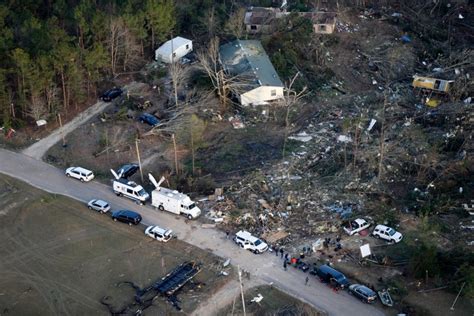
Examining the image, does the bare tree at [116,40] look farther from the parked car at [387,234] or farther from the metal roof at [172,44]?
the parked car at [387,234]

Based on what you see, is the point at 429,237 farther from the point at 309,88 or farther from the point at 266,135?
the point at 309,88

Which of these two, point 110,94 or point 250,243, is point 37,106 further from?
point 250,243

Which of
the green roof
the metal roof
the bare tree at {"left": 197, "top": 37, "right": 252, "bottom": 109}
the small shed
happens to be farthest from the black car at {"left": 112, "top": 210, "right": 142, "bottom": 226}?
the metal roof

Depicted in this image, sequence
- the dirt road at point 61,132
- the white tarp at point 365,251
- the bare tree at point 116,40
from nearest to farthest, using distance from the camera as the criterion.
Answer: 1. the white tarp at point 365,251
2. the dirt road at point 61,132
3. the bare tree at point 116,40

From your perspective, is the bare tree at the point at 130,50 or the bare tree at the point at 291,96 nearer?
the bare tree at the point at 291,96

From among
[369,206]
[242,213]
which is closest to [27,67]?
[242,213]

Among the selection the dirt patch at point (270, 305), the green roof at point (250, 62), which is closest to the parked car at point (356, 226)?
the dirt patch at point (270, 305)
